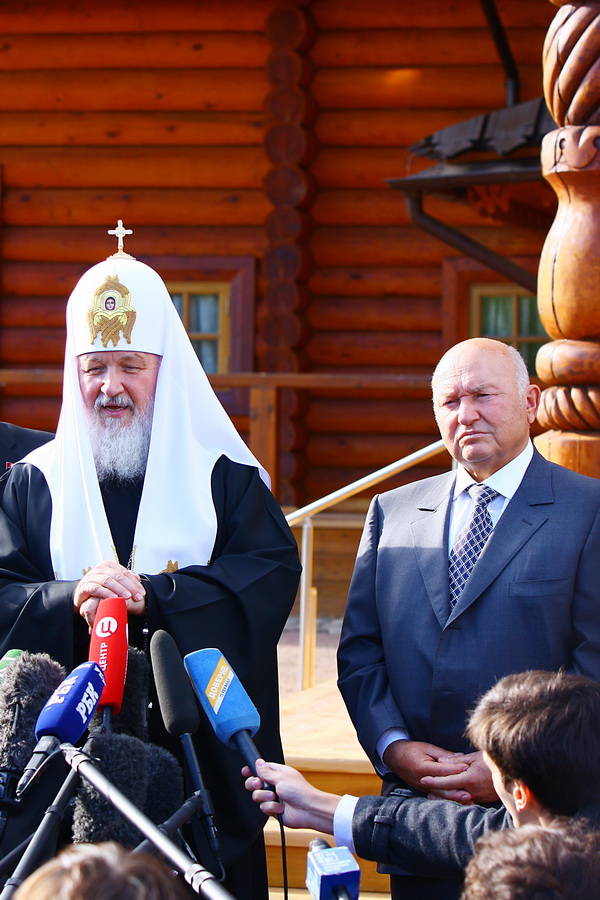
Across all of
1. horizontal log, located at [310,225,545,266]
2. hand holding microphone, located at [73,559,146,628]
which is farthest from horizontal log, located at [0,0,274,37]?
hand holding microphone, located at [73,559,146,628]

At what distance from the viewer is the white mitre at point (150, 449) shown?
10.0ft

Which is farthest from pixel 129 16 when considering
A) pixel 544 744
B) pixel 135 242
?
pixel 544 744

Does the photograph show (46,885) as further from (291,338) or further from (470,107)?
(470,107)

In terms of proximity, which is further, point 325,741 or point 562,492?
point 325,741

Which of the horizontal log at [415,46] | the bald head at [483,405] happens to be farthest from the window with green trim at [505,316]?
the bald head at [483,405]

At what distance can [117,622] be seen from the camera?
2373 millimetres

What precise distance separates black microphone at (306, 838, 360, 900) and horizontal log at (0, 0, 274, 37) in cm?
868

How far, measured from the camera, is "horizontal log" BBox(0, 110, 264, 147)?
9562 millimetres

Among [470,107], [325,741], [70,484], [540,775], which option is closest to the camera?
[540,775]

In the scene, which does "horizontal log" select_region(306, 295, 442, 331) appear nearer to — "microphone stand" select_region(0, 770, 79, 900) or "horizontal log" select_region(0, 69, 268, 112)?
"horizontal log" select_region(0, 69, 268, 112)

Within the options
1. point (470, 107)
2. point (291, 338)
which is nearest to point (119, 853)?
point (291, 338)

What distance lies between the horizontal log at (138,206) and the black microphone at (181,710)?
7.83 metres

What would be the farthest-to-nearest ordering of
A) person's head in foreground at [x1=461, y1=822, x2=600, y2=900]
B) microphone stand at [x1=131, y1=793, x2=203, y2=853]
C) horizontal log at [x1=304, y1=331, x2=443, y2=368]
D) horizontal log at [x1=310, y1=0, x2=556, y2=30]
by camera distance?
horizontal log at [x1=304, y1=331, x2=443, y2=368] → horizontal log at [x1=310, y1=0, x2=556, y2=30] → microphone stand at [x1=131, y1=793, x2=203, y2=853] → person's head in foreground at [x1=461, y1=822, x2=600, y2=900]

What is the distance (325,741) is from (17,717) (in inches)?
94.8
